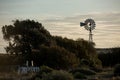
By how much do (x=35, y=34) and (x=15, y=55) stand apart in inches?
172

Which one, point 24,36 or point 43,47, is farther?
point 24,36

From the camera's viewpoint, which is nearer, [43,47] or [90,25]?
[43,47]

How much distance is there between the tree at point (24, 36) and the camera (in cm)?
6166

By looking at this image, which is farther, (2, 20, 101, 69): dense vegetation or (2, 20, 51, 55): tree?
(2, 20, 51, 55): tree

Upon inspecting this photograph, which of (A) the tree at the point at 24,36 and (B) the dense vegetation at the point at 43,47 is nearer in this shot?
(B) the dense vegetation at the point at 43,47

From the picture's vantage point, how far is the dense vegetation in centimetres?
5575

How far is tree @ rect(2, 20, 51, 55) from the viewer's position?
202 feet

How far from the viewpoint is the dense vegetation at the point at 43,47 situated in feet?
183

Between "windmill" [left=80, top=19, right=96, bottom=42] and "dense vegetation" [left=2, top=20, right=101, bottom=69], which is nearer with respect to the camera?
"dense vegetation" [left=2, top=20, right=101, bottom=69]

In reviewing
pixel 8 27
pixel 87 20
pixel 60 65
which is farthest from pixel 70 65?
pixel 87 20

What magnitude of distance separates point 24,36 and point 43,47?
697cm

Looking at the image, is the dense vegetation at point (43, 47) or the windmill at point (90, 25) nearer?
the dense vegetation at point (43, 47)

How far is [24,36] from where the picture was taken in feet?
207

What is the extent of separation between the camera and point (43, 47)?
5706cm
